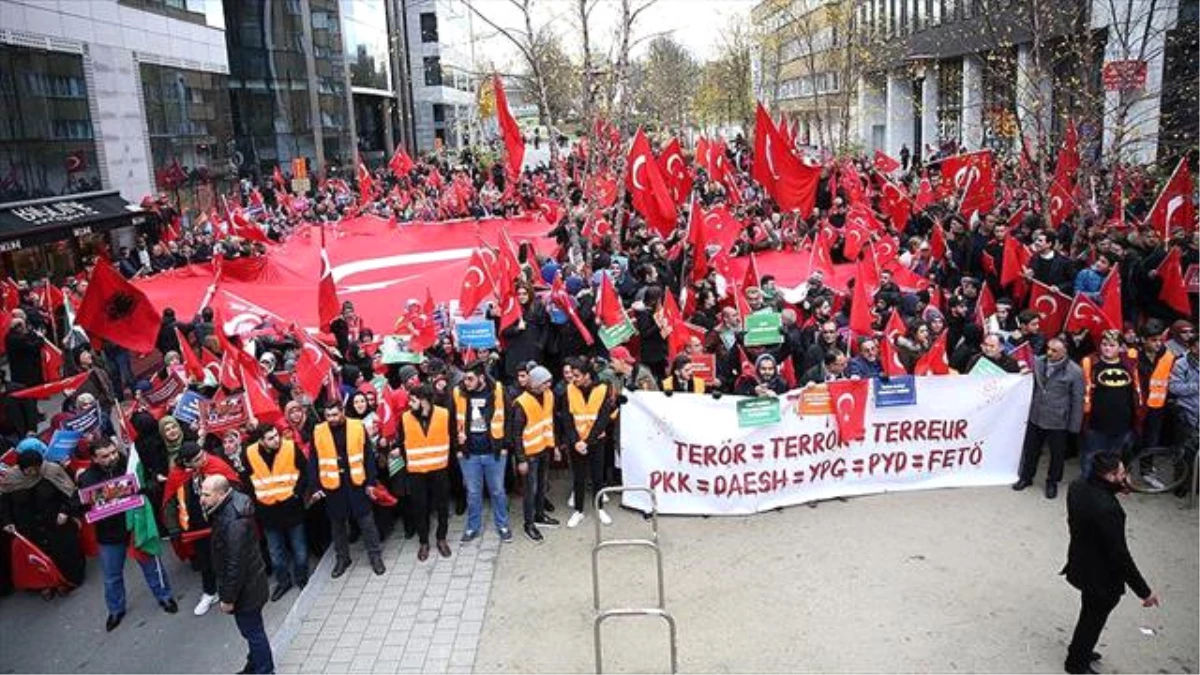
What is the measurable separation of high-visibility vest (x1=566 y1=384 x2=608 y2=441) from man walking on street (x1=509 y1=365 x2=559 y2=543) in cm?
20

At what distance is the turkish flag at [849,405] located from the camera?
9289 millimetres

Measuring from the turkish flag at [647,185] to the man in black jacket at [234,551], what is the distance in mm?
8736

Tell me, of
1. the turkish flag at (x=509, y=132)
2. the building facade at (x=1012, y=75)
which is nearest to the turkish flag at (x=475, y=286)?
the turkish flag at (x=509, y=132)

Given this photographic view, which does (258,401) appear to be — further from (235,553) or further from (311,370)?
(235,553)

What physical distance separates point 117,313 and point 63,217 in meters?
13.1

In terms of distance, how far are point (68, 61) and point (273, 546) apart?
21667 mm

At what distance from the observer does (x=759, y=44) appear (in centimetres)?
4125

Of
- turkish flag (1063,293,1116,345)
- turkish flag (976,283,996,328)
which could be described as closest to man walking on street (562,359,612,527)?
turkish flag (976,283,996,328)

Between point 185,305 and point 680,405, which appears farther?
point 185,305

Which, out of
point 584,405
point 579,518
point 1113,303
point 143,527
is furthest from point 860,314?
point 143,527

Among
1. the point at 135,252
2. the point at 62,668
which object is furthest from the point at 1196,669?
the point at 135,252

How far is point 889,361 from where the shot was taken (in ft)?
31.2

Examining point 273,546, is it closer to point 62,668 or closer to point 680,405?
point 62,668

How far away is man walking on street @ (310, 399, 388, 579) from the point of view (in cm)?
840
